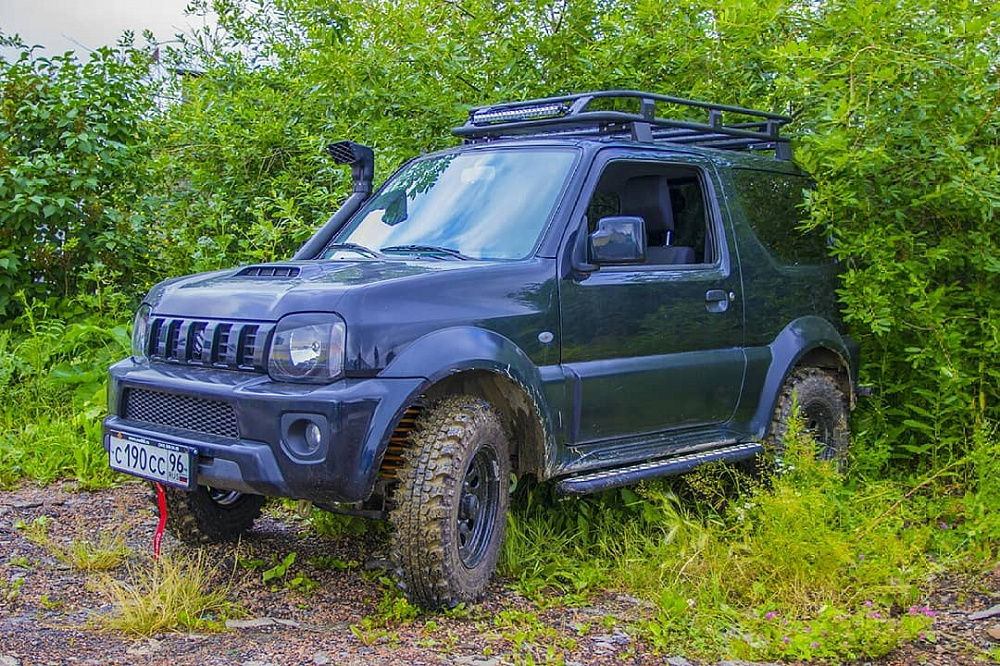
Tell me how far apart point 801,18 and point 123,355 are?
4668 mm

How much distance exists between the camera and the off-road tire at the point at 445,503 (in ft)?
Answer: 12.4

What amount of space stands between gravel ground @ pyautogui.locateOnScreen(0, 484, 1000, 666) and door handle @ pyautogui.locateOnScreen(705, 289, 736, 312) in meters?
1.50

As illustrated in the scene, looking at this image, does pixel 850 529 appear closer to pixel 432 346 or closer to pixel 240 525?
pixel 432 346

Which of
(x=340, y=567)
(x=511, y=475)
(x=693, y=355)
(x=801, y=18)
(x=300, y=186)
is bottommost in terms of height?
(x=340, y=567)

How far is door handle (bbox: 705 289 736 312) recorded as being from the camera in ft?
16.4

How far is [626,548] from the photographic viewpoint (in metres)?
4.61

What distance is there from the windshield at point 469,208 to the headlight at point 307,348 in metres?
0.94

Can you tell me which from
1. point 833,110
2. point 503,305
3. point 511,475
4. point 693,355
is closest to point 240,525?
point 511,475

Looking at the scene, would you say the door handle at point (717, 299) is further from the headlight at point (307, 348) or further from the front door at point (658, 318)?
the headlight at point (307, 348)

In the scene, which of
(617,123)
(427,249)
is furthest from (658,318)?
(427,249)

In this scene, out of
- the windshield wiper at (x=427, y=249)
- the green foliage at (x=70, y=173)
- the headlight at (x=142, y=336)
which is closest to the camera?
the headlight at (x=142, y=336)

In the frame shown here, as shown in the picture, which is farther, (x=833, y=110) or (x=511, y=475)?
(x=833, y=110)

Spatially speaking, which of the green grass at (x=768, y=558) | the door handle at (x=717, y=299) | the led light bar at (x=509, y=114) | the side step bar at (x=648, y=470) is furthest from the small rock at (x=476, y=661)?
the led light bar at (x=509, y=114)

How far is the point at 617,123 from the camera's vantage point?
4.98 m
